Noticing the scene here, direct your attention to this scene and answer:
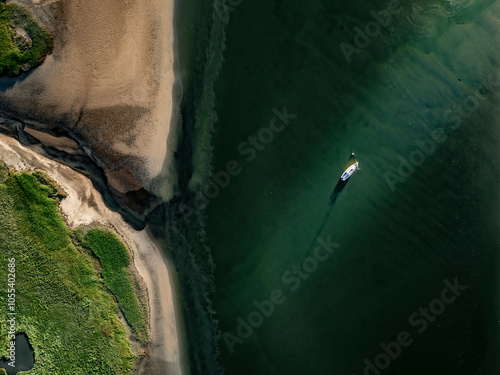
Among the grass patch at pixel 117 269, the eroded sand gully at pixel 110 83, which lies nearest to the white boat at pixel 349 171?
the eroded sand gully at pixel 110 83

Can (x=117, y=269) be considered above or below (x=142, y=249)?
below

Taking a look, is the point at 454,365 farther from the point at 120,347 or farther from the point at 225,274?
the point at 120,347

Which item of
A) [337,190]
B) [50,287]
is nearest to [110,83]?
[50,287]

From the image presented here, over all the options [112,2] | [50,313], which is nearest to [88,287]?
[50,313]

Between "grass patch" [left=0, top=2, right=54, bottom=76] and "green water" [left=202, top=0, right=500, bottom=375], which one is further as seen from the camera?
"green water" [left=202, top=0, right=500, bottom=375]

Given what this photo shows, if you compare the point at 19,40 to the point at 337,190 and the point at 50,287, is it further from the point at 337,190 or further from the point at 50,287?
the point at 337,190

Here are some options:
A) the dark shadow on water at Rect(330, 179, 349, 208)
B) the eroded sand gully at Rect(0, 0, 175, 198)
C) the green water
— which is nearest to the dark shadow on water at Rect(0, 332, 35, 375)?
the eroded sand gully at Rect(0, 0, 175, 198)

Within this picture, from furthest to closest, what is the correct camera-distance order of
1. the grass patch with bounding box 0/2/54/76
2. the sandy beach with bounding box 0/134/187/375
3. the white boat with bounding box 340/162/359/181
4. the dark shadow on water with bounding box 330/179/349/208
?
the dark shadow on water with bounding box 330/179/349/208 < the white boat with bounding box 340/162/359/181 < the sandy beach with bounding box 0/134/187/375 < the grass patch with bounding box 0/2/54/76

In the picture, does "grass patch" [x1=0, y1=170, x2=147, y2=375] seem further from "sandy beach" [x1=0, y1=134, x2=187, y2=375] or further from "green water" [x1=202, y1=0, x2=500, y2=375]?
"green water" [x1=202, y1=0, x2=500, y2=375]
